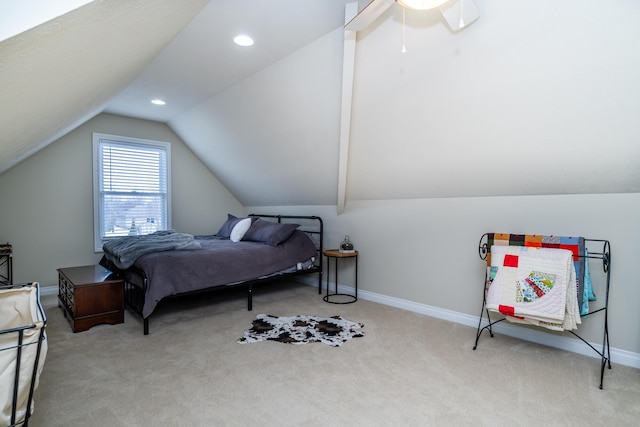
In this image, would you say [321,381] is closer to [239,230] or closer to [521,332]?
[521,332]

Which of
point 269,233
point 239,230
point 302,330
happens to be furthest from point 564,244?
point 239,230

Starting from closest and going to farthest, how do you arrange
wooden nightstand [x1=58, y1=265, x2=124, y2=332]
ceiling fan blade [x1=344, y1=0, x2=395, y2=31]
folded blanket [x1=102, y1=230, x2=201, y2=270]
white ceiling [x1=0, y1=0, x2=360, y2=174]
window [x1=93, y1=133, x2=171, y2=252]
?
white ceiling [x1=0, y1=0, x2=360, y2=174] < ceiling fan blade [x1=344, y1=0, x2=395, y2=31] < wooden nightstand [x1=58, y1=265, x2=124, y2=332] < folded blanket [x1=102, y1=230, x2=201, y2=270] < window [x1=93, y1=133, x2=171, y2=252]

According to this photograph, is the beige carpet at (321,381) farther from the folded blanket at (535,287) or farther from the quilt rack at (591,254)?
the folded blanket at (535,287)

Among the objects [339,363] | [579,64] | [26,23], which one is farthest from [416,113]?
[26,23]

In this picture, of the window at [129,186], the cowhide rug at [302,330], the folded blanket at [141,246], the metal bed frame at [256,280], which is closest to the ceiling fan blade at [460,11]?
the cowhide rug at [302,330]

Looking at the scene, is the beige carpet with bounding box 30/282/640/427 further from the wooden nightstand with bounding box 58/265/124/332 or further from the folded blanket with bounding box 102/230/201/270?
the folded blanket with bounding box 102/230/201/270

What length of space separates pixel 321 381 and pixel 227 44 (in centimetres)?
273

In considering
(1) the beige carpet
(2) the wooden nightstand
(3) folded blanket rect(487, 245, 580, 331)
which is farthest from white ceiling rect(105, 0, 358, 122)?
(1) the beige carpet

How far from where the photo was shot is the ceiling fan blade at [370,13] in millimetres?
1683

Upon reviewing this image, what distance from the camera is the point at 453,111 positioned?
106 inches

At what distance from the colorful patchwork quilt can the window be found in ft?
15.5

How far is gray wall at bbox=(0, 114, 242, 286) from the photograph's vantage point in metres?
4.21

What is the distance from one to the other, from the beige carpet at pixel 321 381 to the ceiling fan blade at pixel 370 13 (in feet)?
7.07

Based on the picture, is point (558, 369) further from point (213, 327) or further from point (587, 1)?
point (213, 327)
